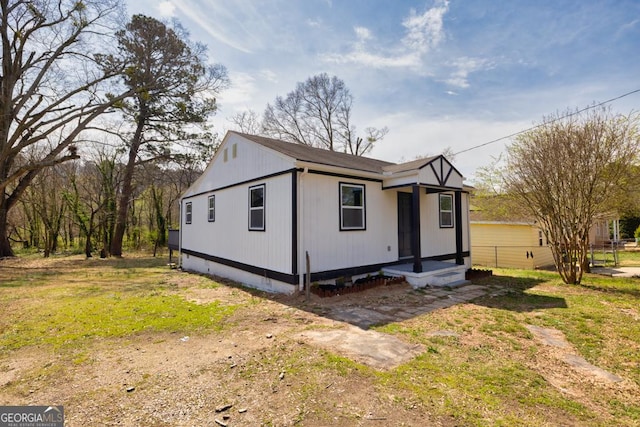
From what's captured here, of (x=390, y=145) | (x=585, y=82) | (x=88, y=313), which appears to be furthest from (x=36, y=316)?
(x=390, y=145)

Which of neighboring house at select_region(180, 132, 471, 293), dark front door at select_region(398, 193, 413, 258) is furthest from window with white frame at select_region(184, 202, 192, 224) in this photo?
A: dark front door at select_region(398, 193, 413, 258)

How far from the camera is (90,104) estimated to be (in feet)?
45.6

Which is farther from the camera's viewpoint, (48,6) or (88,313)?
(48,6)

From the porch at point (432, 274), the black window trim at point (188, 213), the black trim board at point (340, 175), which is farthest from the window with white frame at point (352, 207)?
the black window trim at point (188, 213)

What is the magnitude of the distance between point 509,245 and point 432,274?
1112cm

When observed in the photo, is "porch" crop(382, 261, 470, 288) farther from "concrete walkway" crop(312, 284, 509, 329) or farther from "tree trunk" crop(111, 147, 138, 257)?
"tree trunk" crop(111, 147, 138, 257)

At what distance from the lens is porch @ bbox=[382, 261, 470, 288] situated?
755 centimetres

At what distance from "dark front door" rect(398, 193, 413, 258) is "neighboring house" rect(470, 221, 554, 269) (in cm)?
922

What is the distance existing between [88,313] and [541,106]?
1328 centimetres

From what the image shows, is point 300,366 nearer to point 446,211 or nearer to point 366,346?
point 366,346

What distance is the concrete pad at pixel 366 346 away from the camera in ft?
→ 11.4

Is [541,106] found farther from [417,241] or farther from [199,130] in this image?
[199,130]

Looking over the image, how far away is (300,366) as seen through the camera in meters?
3.33

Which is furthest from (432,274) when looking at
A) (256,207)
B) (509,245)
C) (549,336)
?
(509,245)
